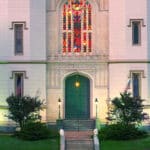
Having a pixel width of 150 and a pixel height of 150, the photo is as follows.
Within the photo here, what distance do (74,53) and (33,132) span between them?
677 centimetres

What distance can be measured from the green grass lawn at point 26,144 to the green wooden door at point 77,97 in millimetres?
5010

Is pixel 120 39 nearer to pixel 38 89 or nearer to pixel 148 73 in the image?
pixel 148 73

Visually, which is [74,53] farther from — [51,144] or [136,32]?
[51,144]

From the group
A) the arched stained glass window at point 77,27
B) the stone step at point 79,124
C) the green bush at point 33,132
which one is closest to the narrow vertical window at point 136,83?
the stone step at point 79,124

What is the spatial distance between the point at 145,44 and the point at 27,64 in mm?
6575

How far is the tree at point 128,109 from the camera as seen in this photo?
33250 millimetres

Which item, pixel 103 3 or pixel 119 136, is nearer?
pixel 119 136

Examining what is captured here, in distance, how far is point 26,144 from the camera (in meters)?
30.5

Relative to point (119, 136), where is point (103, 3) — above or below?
above

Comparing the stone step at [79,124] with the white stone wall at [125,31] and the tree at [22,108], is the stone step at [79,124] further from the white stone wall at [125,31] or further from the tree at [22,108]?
the white stone wall at [125,31]

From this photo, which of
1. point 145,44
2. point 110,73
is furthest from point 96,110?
point 145,44

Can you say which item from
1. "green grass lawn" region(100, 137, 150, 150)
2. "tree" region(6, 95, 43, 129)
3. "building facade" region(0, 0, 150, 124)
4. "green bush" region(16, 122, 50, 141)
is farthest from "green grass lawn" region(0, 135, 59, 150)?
"building facade" region(0, 0, 150, 124)

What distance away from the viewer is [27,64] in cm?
3575

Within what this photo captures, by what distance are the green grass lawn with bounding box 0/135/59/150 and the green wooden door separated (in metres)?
5.01
